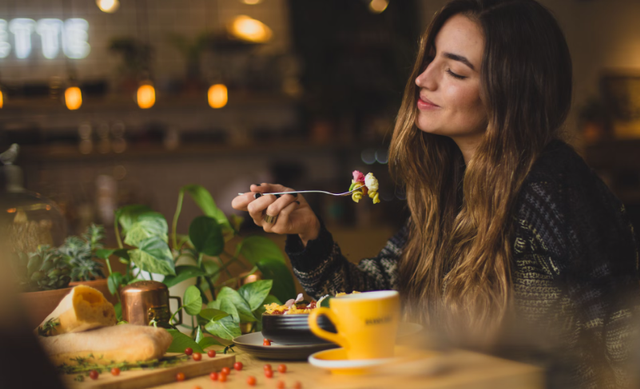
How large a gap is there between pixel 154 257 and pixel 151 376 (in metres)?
0.49

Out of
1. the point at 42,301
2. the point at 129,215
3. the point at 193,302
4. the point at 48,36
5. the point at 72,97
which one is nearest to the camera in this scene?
the point at 42,301

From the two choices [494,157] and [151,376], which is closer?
[151,376]

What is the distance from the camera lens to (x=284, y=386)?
24.9 inches

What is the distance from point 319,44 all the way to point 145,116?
1.44 meters

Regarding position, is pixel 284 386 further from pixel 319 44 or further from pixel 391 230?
pixel 319 44

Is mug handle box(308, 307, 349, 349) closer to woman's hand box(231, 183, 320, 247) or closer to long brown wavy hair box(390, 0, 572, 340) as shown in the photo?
woman's hand box(231, 183, 320, 247)

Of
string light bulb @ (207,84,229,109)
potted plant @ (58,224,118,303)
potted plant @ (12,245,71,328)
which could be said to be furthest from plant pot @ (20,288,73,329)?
string light bulb @ (207,84,229,109)

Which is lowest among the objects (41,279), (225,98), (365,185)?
(41,279)

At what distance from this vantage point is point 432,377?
58 cm

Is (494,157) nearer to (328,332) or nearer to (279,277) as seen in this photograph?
(279,277)

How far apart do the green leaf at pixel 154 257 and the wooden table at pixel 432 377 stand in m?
0.46

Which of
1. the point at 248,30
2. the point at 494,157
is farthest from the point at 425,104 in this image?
the point at 248,30

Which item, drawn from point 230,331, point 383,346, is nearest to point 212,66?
point 230,331

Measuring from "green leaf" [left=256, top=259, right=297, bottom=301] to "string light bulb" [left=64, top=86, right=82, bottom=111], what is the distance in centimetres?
336
